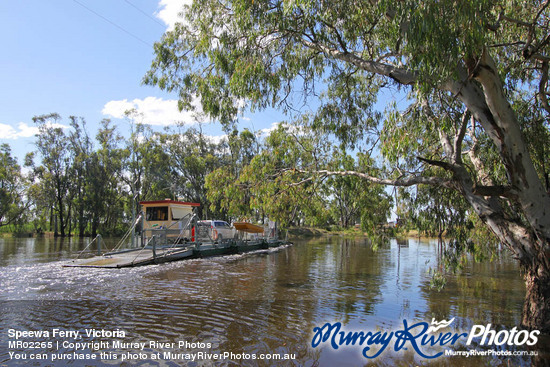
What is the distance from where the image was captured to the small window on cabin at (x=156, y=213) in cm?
2183

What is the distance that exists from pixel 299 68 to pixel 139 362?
25.2 feet

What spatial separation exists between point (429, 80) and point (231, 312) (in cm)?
641

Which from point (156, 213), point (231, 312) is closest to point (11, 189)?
point (156, 213)

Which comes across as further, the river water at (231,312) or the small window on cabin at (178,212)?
the small window on cabin at (178,212)

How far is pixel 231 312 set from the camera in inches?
332

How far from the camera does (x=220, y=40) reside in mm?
9047

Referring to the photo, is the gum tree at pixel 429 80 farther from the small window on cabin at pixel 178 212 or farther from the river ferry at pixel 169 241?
the small window on cabin at pixel 178 212

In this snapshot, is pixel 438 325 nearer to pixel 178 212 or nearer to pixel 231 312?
pixel 231 312

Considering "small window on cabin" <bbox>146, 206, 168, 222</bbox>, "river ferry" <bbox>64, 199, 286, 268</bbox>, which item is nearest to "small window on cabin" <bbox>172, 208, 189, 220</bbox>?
"river ferry" <bbox>64, 199, 286, 268</bbox>

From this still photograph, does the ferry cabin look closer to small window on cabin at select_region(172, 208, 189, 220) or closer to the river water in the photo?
small window on cabin at select_region(172, 208, 189, 220)

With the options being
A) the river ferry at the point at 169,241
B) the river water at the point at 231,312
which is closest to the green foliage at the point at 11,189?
the river ferry at the point at 169,241

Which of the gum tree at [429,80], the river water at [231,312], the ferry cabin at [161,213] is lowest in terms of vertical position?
the river water at [231,312]

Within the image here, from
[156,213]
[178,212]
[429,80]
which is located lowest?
[156,213]

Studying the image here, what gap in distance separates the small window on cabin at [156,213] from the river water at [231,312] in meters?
7.07
